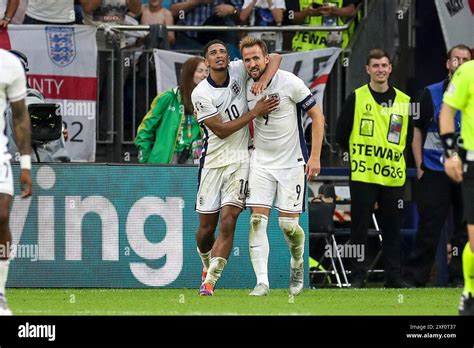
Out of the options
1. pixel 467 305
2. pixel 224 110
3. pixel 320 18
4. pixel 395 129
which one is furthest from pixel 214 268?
pixel 320 18

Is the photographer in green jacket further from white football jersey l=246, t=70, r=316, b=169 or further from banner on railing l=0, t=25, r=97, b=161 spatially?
white football jersey l=246, t=70, r=316, b=169

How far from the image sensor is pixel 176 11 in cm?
2008

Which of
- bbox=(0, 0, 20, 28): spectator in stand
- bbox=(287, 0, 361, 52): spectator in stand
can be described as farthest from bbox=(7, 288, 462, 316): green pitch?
bbox=(287, 0, 361, 52): spectator in stand

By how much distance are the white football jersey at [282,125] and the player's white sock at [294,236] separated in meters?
0.52

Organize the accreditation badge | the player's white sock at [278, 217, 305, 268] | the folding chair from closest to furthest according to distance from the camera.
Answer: the player's white sock at [278, 217, 305, 268]
the accreditation badge
the folding chair

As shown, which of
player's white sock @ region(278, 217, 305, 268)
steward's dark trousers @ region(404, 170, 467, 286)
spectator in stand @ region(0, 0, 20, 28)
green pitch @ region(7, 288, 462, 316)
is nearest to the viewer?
green pitch @ region(7, 288, 462, 316)

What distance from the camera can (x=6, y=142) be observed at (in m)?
12.3

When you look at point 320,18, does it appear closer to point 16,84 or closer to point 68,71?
point 68,71

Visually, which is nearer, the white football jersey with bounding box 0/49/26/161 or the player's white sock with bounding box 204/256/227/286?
the white football jersey with bounding box 0/49/26/161

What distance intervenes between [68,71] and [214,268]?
4.97 meters

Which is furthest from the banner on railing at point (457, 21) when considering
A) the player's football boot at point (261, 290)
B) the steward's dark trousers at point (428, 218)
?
the player's football boot at point (261, 290)

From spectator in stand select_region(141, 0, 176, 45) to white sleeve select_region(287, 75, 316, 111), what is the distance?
525 centimetres

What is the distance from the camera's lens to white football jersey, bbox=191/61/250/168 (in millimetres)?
14719
